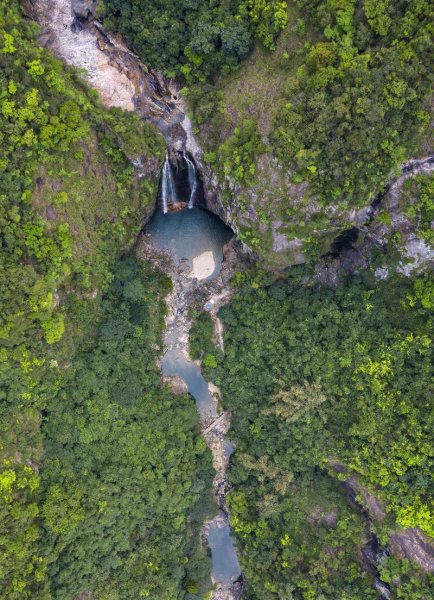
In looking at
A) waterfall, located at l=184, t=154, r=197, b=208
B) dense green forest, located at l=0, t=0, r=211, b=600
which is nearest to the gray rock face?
dense green forest, located at l=0, t=0, r=211, b=600

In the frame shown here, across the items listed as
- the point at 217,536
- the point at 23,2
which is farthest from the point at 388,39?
the point at 217,536

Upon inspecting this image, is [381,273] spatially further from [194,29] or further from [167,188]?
[194,29]

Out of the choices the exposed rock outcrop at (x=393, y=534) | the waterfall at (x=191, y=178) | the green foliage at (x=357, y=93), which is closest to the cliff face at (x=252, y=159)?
the waterfall at (x=191, y=178)

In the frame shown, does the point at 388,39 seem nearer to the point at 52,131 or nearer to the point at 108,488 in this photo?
the point at 52,131

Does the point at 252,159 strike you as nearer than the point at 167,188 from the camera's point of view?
Yes

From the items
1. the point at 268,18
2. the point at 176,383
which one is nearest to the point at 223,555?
the point at 176,383

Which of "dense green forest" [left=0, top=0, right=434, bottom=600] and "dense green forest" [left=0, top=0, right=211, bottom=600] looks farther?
"dense green forest" [left=0, top=0, right=211, bottom=600]

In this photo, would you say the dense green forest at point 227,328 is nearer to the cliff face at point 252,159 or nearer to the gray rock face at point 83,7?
the cliff face at point 252,159

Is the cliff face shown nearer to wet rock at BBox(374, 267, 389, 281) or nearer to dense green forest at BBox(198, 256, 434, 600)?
wet rock at BBox(374, 267, 389, 281)
